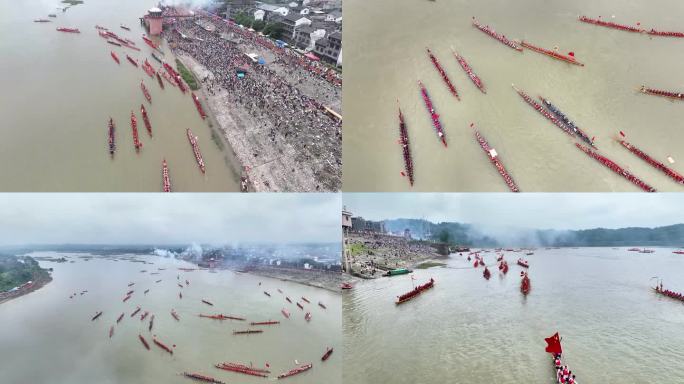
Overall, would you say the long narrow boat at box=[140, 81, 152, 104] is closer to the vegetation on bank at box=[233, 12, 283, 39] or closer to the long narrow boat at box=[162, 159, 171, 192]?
the long narrow boat at box=[162, 159, 171, 192]

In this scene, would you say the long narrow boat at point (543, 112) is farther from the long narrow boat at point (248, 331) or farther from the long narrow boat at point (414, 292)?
the long narrow boat at point (248, 331)

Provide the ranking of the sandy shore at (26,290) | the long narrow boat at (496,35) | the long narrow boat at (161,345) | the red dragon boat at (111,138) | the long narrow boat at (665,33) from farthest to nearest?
the long narrow boat at (665,33) < the long narrow boat at (496,35) < the sandy shore at (26,290) < the red dragon boat at (111,138) < the long narrow boat at (161,345)

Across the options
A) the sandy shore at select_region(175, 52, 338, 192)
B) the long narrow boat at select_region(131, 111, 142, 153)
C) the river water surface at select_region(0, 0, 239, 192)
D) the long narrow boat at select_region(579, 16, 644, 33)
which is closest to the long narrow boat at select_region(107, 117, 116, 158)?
the river water surface at select_region(0, 0, 239, 192)

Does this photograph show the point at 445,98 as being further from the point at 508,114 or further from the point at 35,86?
the point at 35,86

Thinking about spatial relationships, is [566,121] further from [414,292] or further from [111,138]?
[111,138]

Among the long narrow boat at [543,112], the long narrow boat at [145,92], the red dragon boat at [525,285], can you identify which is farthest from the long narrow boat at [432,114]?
the long narrow boat at [145,92]
